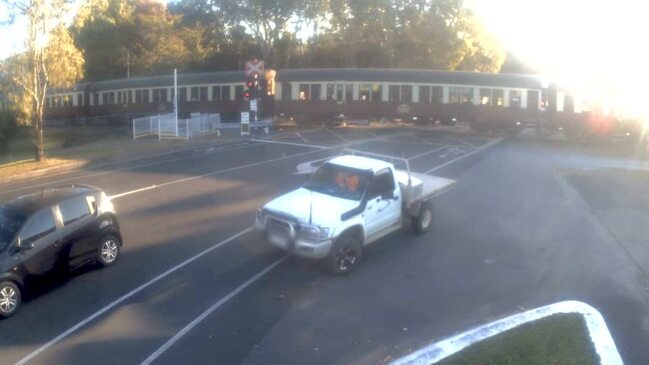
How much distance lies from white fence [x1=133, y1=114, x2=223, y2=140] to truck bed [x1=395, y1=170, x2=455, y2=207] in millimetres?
21881

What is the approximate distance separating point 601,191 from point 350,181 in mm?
10546

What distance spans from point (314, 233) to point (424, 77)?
99.3 ft

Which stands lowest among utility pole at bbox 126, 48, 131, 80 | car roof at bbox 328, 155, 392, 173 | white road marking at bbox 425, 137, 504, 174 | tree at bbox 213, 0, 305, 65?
white road marking at bbox 425, 137, 504, 174

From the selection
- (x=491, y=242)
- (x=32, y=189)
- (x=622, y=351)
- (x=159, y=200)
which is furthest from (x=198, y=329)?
(x=32, y=189)

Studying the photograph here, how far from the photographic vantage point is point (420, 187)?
545 inches

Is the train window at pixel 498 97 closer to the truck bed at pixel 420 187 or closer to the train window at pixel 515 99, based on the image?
the train window at pixel 515 99

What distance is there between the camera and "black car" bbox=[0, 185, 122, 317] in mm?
9562

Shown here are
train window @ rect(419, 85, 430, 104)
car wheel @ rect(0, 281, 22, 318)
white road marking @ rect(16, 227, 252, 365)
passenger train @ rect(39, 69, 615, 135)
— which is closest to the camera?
white road marking @ rect(16, 227, 252, 365)

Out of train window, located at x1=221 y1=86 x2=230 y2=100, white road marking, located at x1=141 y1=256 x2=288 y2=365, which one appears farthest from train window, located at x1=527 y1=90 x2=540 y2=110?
white road marking, located at x1=141 y1=256 x2=288 y2=365

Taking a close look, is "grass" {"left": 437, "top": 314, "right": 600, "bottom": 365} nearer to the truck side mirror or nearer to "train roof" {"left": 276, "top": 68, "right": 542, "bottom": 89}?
the truck side mirror

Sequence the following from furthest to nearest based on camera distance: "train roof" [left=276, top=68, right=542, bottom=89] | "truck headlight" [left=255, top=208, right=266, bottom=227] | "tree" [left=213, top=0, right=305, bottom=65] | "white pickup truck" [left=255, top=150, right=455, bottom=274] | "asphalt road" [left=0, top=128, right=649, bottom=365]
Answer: "tree" [left=213, top=0, right=305, bottom=65] → "train roof" [left=276, top=68, right=542, bottom=89] → "truck headlight" [left=255, top=208, right=266, bottom=227] → "white pickup truck" [left=255, top=150, right=455, bottom=274] → "asphalt road" [left=0, top=128, right=649, bottom=365]

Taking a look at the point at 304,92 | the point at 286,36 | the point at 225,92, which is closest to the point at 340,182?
the point at 304,92

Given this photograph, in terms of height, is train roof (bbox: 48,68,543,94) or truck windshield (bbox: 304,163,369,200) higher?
train roof (bbox: 48,68,543,94)

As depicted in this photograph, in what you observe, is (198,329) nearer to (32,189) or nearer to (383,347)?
(383,347)
